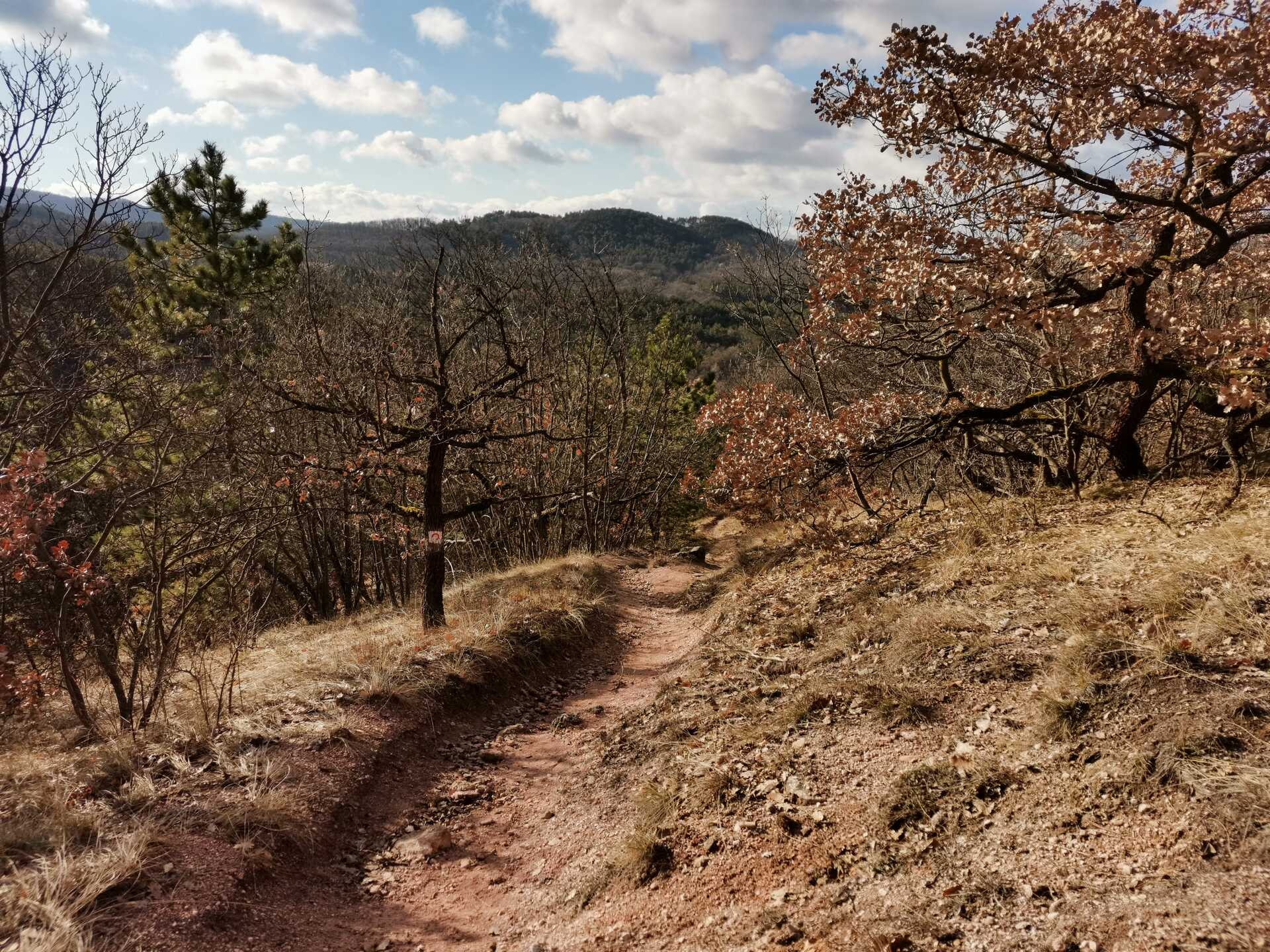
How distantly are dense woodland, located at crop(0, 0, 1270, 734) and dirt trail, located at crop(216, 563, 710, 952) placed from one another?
2430 mm

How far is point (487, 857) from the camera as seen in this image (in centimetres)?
492

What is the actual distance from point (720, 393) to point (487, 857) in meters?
7.50

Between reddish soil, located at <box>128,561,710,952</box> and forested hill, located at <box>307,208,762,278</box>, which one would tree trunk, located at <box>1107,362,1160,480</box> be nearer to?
reddish soil, located at <box>128,561,710,952</box>

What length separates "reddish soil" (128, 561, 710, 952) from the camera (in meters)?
3.93

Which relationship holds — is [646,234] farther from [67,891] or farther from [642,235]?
[67,891]

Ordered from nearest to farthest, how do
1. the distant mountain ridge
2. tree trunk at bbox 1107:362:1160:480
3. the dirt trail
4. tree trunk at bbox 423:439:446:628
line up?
the dirt trail, tree trunk at bbox 1107:362:1160:480, tree trunk at bbox 423:439:446:628, the distant mountain ridge

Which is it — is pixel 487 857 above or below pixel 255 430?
below

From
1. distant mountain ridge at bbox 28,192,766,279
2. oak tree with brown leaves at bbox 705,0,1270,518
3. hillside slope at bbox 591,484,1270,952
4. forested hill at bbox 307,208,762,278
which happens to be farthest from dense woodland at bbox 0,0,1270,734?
forested hill at bbox 307,208,762,278

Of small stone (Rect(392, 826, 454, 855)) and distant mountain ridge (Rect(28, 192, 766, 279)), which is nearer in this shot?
small stone (Rect(392, 826, 454, 855))

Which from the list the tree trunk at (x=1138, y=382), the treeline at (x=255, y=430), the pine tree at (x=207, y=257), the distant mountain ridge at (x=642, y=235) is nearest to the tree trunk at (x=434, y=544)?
the treeline at (x=255, y=430)

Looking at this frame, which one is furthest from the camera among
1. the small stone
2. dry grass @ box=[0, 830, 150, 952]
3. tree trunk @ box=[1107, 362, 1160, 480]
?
tree trunk @ box=[1107, 362, 1160, 480]

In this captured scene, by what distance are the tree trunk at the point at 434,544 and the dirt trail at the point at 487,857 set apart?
2.27 metres

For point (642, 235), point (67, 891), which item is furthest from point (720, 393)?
point (642, 235)

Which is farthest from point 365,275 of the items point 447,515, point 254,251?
point 447,515
